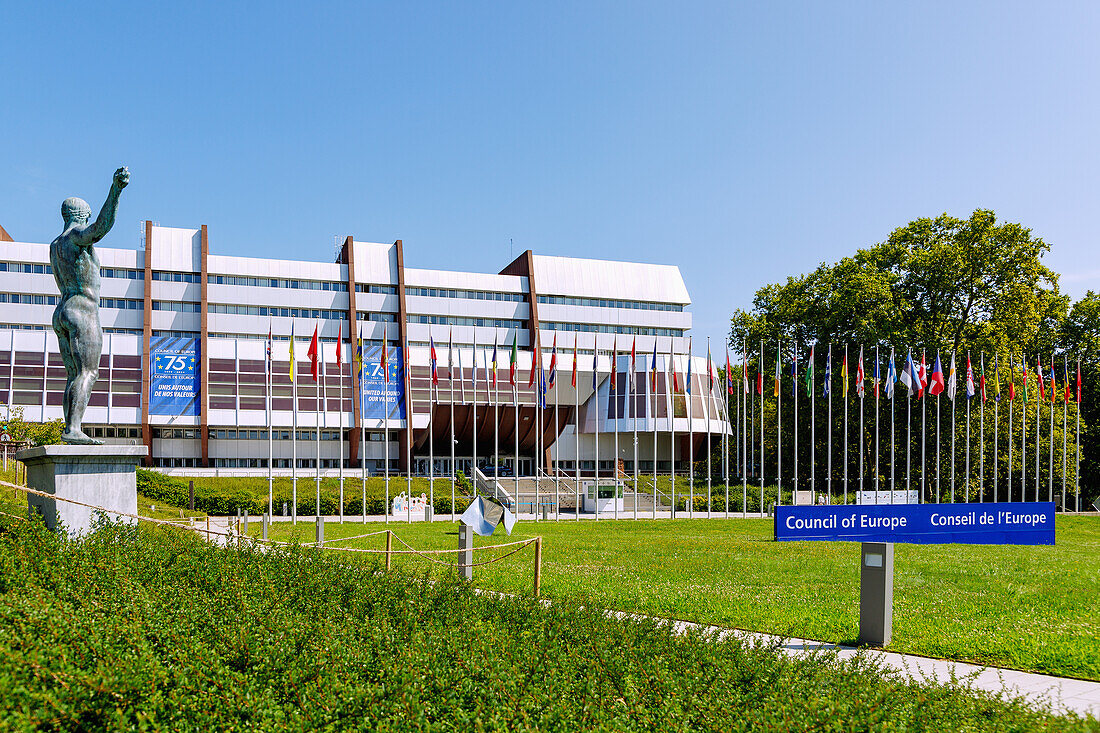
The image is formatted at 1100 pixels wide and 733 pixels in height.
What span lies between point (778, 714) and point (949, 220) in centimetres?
5122

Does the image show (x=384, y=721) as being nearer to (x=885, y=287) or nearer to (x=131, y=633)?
(x=131, y=633)

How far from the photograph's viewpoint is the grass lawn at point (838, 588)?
33.8 feet

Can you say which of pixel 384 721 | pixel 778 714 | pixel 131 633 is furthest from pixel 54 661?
pixel 778 714

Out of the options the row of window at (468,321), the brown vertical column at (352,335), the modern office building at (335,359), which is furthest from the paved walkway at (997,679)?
the row of window at (468,321)

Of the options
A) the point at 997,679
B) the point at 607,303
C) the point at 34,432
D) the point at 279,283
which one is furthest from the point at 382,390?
the point at 997,679

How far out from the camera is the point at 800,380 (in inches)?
2223

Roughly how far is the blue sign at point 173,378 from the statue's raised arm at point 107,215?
159 ft

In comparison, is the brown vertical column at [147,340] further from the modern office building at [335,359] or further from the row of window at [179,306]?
the row of window at [179,306]

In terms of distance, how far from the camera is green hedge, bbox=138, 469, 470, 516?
4041 centimetres

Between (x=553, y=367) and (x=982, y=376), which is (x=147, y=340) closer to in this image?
(x=553, y=367)

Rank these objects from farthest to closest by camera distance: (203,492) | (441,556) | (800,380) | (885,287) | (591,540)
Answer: (800,380) → (885,287) → (203,492) → (591,540) → (441,556)

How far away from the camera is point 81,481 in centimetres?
1110

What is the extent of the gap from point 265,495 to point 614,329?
32.2 meters

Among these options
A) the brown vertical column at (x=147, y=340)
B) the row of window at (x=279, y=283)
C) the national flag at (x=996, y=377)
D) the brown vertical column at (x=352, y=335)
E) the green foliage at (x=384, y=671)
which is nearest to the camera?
the green foliage at (x=384, y=671)
